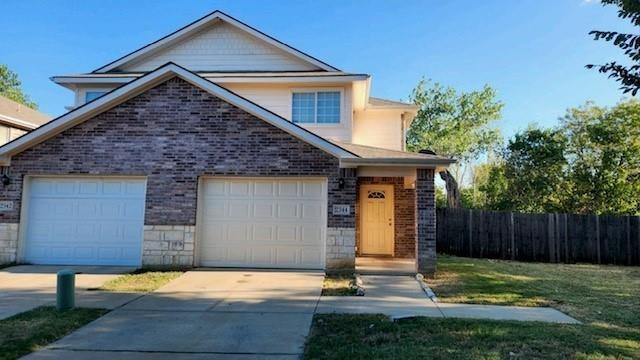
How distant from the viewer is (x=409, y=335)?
5.70 metres

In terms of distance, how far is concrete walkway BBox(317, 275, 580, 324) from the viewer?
22.6 feet

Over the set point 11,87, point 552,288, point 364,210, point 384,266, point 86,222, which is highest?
point 11,87

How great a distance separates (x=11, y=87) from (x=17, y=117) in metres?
27.2

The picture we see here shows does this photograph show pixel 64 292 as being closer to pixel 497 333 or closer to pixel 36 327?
pixel 36 327

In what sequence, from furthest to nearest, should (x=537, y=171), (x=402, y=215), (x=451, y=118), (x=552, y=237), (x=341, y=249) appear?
(x=451, y=118), (x=537, y=171), (x=552, y=237), (x=402, y=215), (x=341, y=249)

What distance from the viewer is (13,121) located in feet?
56.9

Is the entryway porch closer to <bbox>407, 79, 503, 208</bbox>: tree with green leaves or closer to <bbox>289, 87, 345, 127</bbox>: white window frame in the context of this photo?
<bbox>289, 87, 345, 127</bbox>: white window frame

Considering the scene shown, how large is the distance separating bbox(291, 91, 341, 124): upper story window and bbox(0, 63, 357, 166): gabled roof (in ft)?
10.4

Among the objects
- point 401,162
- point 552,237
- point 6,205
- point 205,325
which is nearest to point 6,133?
point 6,205

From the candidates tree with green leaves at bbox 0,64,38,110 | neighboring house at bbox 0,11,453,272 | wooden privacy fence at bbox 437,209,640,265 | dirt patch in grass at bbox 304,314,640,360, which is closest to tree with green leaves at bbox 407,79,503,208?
wooden privacy fence at bbox 437,209,640,265

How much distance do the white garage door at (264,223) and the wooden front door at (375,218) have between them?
345cm

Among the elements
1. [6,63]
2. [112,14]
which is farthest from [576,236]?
[6,63]

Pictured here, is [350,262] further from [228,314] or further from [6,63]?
[6,63]

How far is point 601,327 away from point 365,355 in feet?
12.2
